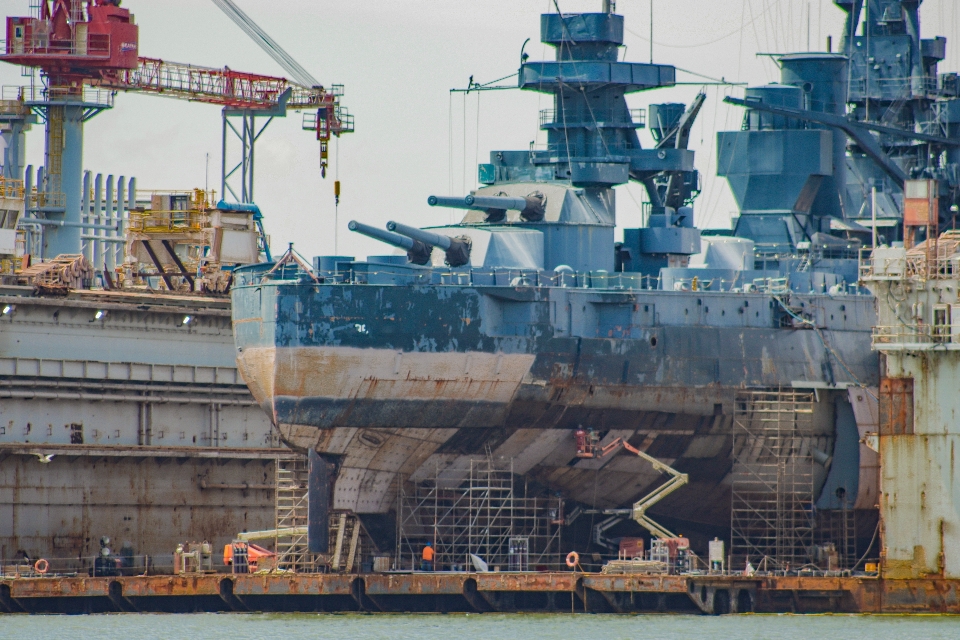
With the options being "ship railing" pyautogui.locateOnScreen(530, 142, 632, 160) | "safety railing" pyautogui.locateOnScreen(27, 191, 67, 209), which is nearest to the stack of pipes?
"safety railing" pyautogui.locateOnScreen(27, 191, 67, 209)

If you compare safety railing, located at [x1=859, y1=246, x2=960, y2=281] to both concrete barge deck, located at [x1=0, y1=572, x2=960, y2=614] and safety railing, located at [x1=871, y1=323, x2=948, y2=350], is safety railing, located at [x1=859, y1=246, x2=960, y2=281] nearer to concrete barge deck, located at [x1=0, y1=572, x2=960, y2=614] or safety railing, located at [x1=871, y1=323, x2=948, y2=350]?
safety railing, located at [x1=871, y1=323, x2=948, y2=350]

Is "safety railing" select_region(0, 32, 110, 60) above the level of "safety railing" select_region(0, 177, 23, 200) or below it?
Result: above

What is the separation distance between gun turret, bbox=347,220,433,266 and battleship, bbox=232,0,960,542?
0.07 m

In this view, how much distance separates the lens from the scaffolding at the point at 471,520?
50250 mm

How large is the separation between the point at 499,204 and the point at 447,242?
1994mm

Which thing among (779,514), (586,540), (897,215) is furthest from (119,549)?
(897,215)

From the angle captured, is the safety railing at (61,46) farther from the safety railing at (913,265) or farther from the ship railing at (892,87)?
the safety railing at (913,265)

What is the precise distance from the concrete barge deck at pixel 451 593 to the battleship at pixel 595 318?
12.1 ft

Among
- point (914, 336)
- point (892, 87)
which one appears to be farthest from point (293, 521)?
point (892, 87)

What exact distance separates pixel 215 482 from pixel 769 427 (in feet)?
48.2

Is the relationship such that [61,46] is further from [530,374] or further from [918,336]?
[918,336]

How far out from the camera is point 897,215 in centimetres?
6669

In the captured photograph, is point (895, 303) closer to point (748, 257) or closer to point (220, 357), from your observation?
point (748, 257)

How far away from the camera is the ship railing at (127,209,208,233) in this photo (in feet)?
207
